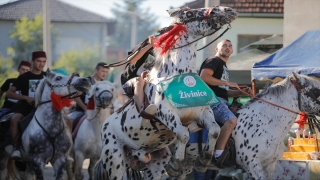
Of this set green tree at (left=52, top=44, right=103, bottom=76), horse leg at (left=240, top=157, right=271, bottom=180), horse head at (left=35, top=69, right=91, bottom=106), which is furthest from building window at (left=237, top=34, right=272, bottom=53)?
green tree at (left=52, top=44, right=103, bottom=76)

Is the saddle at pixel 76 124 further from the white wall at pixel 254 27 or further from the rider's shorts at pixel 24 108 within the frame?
the white wall at pixel 254 27

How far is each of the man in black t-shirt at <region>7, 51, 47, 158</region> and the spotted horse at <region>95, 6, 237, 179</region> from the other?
10.1ft

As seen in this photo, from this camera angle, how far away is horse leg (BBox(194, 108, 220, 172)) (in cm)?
780

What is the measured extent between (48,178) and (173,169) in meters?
7.36

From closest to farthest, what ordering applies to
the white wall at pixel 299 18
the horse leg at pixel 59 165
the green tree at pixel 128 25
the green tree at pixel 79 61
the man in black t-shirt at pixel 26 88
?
1. the horse leg at pixel 59 165
2. the man in black t-shirt at pixel 26 88
3. the white wall at pixel 299 18
4. the green tree at pixel 79 61
5. the green tree at pixel 128 25

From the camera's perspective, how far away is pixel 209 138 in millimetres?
7820

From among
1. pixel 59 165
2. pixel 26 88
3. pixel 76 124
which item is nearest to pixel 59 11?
pixel 76 124

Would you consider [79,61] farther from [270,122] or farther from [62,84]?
[270,122]

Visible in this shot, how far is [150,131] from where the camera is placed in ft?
27.7

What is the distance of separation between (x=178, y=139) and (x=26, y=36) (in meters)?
43.5

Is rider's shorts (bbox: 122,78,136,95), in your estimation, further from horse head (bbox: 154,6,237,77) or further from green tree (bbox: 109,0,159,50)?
green tree (bbox: 109,0,159,50)

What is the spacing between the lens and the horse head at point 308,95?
364 inches

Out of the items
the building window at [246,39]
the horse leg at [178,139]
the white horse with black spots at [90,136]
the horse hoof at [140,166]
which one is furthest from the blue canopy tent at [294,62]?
the building window at [246,39]

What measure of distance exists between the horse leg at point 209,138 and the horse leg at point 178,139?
10.5 inches
